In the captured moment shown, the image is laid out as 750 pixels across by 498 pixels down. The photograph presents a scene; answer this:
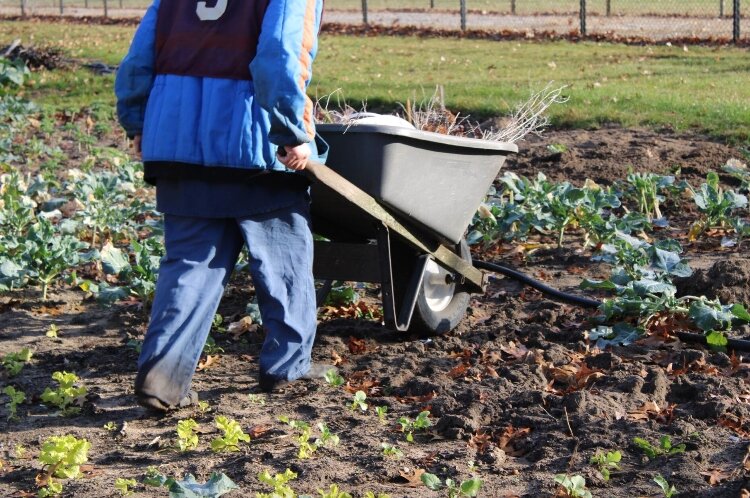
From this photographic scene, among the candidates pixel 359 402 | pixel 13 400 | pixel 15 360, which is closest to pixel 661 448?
pixel 359 402

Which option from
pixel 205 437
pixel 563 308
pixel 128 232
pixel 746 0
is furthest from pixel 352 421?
pixel 746 0

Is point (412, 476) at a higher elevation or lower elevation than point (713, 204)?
lower

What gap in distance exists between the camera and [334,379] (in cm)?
449

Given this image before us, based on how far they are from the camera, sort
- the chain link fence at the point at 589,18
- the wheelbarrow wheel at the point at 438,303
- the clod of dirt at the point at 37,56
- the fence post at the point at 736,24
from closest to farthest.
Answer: the wheelbarrow wheel at the point at 438,303
the clod of dirt at the point at 37,56
the fence post at the point at 736,24
the chain link fence at the point at 589,18

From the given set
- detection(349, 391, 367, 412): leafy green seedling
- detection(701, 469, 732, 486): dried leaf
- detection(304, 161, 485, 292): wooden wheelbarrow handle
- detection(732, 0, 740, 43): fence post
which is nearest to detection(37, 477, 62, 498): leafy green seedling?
detection(349, 391, 367, 412): leafy green seedling

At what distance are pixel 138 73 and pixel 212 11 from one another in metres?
0.37

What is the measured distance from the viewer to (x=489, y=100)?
1086cm

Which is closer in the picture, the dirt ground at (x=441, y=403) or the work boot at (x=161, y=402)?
the dirt ground at (x=441, y=403)

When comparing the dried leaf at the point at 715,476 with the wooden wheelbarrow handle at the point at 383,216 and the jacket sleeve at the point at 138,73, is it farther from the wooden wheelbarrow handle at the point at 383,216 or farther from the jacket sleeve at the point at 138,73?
the jacket sleeve at the point at 138,73

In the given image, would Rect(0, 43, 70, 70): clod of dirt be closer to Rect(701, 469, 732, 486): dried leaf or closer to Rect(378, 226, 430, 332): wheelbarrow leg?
Rect(378, 226, 430, 332): wheelbarrow leg

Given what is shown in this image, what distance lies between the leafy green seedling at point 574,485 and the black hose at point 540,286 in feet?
6.69

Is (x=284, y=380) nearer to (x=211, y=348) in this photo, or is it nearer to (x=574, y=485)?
(x=211, y=348)

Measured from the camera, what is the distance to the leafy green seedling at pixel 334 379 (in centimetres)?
448

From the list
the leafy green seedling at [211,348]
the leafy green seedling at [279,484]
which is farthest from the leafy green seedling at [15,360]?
the leafy green seedling at [279,484]
